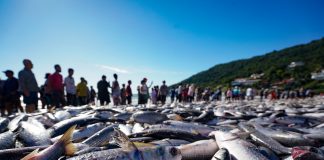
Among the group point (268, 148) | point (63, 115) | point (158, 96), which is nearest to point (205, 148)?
point (268, 148)

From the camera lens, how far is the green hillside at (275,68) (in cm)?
7287

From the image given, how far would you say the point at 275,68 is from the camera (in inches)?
3329

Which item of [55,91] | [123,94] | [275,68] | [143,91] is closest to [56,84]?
[55,91]

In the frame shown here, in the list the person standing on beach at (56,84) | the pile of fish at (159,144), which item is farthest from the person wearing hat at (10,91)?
the pile of fish at (159,144)

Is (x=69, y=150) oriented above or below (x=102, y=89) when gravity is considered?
below

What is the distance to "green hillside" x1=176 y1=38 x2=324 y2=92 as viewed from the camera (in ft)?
239

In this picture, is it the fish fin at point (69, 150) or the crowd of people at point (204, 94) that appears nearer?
the fish fin at point (69, 150)

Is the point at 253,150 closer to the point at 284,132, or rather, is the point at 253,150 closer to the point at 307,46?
the point at 284,132

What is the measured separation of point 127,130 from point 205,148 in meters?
1.77

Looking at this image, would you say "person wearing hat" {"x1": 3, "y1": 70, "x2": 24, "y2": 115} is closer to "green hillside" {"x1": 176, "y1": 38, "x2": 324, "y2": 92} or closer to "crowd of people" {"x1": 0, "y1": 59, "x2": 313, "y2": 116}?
"crowd of people" {"x1": 0, "y1": 59, "x2": 313, "y2": 116}

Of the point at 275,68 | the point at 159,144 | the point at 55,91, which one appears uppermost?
the point at 275,68

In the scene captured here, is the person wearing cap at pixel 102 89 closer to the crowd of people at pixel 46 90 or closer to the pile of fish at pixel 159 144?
the crowd of people at pixel 46 90

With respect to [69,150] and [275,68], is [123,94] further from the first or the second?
[275,68]

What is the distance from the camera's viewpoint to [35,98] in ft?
32.5
